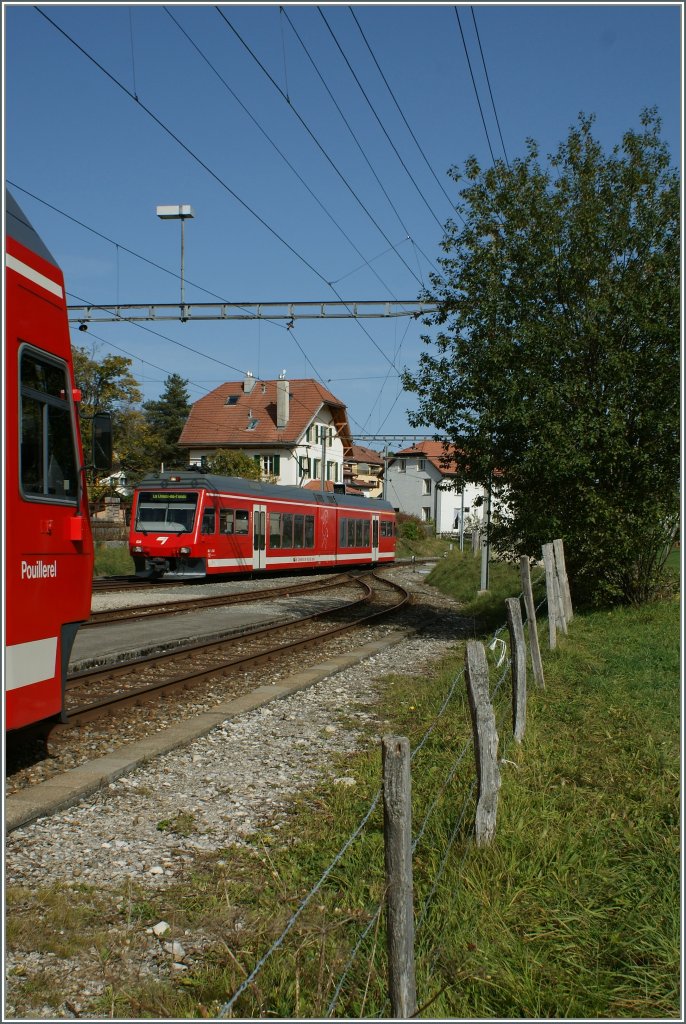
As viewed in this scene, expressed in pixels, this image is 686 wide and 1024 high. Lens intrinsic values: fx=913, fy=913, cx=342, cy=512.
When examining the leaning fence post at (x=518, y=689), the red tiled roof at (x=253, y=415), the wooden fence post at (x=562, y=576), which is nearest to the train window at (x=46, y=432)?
the leaning fence post at (x=518, y=689)

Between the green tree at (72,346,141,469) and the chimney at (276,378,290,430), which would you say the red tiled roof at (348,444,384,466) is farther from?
the green tree at (72,346,141,469)

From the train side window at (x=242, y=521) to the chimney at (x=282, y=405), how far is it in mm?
39420

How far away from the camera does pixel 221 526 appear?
1076 inches

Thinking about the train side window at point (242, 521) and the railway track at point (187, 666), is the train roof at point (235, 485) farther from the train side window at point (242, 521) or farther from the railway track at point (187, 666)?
the railway track at point (187, 666)

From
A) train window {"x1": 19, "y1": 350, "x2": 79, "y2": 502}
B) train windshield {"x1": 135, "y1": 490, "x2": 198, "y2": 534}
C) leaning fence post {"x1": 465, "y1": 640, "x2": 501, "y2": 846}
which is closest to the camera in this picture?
leaning fence post {"x1": 465, "y1": 640, "x2": 501, "y2": 846}

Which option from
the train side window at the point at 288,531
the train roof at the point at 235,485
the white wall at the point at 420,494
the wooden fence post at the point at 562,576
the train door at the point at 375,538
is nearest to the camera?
the wooden fence post at the point at 562,576

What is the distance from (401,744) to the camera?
3.07m

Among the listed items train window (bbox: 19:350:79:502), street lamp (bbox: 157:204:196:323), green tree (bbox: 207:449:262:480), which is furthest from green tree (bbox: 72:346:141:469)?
train window (bbox: 19:350:79:502)

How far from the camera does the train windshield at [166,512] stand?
26.1m

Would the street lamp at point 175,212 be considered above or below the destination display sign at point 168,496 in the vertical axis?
above

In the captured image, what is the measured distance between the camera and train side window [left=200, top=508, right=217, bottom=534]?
86.3ft

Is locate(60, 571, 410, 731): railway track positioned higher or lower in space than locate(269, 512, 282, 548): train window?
lower

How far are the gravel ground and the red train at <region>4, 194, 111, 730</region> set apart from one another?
0.86m

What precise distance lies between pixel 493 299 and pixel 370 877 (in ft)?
39.1
